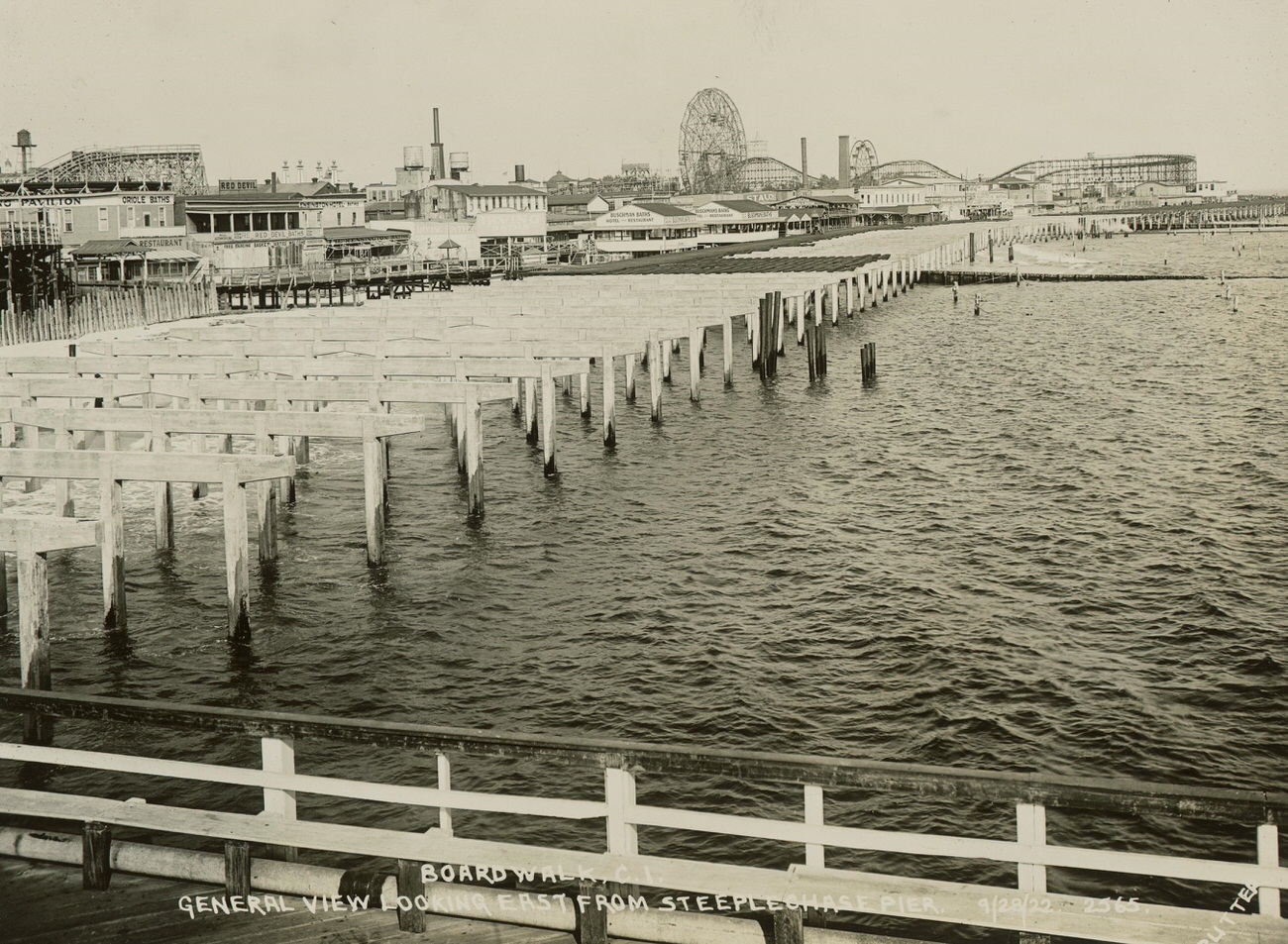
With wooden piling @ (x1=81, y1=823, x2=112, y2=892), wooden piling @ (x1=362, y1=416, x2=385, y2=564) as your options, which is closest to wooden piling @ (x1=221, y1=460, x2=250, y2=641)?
wooden piling @ (x1=362, y1=416, x2=385, y2=564)

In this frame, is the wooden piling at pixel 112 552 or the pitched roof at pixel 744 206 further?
the pitched roof at pixel 744 206

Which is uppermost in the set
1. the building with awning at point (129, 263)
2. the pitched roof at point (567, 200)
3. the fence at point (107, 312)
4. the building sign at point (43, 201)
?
the pitched roof at point (567, 200)

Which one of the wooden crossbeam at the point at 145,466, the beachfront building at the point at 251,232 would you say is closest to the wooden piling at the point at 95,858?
the wooden crossbeam at the point at 145,466

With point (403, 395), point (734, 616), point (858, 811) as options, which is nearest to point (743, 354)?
point (403, 395)

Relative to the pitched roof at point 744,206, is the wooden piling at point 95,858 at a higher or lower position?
lower

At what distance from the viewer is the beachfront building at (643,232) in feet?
415

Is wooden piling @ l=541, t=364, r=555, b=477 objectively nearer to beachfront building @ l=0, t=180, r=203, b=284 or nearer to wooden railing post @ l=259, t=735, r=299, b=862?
wooden railing post @ l=259, t=735, r=299, b=862

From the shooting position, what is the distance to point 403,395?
89.9 ft

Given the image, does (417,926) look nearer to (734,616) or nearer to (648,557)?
(734,616)

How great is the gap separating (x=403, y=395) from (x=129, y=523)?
6.48 m

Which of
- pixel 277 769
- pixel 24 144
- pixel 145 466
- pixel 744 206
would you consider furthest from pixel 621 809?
pixel 744 206

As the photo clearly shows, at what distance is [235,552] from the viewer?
66.4 ft

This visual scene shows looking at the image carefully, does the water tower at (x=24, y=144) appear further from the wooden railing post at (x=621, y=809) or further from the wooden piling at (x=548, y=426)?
the wooden railing post at (x=621, y=809)

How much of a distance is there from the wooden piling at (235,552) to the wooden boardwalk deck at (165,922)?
35.0ft
